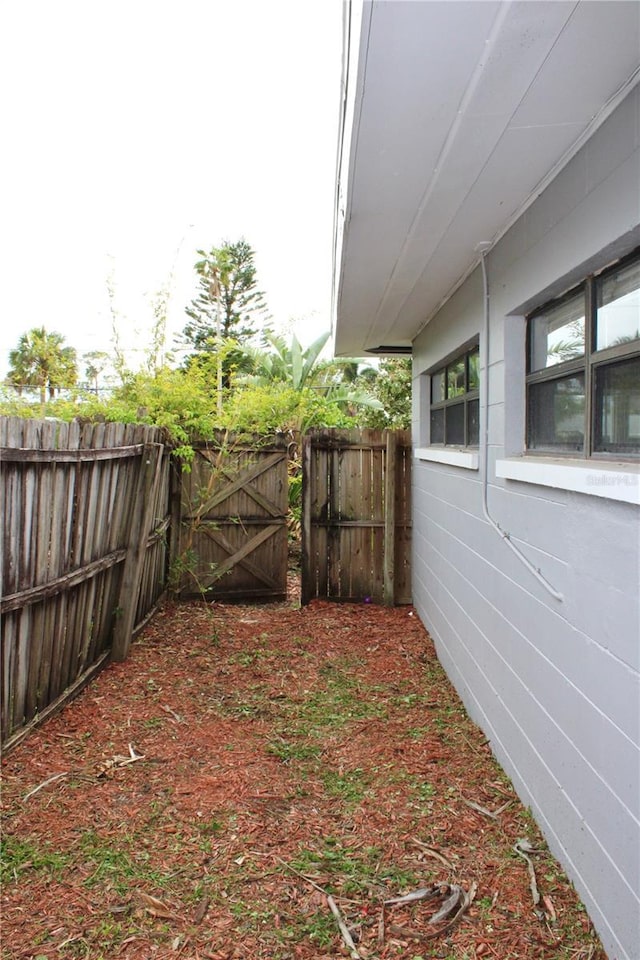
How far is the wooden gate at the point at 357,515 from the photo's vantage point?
21.5 ft

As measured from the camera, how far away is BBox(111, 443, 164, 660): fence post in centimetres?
443

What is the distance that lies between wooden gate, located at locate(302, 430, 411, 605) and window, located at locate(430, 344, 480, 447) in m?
0.75

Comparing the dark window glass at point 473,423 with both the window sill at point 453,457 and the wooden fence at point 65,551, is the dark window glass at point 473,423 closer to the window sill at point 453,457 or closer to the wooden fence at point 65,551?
the window sill at point 453,457

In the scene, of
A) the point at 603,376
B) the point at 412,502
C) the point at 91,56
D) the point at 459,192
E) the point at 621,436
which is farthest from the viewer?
the point at 412,502

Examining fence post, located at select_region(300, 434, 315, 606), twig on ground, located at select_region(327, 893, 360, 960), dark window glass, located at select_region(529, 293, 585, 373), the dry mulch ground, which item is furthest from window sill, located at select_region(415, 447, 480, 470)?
twig on ground, located at select_region(327, 893, 360, 960)

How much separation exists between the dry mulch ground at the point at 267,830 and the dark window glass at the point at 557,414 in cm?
164

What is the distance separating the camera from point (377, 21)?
63.4 inches

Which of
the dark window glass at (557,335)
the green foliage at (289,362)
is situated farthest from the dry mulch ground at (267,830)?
the green foliage at (289,362)

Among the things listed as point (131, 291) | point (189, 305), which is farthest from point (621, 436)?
point (189, 305)

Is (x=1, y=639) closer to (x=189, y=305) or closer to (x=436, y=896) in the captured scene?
(x=436, y=896)

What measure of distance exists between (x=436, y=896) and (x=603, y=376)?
6.44 feet

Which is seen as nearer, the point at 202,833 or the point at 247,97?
the point at 202,833

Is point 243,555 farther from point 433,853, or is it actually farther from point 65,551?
point 433,853

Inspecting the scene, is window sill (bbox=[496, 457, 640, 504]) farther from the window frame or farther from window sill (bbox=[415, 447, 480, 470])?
the window frame
